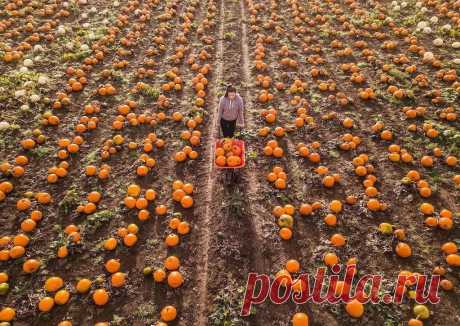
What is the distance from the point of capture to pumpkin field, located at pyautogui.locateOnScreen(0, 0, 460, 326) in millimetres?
5453

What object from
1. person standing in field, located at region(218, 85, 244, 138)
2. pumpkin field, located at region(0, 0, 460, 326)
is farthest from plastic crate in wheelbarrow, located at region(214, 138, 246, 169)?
person standing in field, located at region(218, 85, 244, 138)

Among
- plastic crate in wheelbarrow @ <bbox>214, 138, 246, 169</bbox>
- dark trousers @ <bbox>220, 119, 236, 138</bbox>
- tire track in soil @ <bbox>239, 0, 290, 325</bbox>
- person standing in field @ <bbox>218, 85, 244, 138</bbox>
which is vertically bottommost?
tire track in soil @ <bbox>239, 0, 290, 325</bbox>

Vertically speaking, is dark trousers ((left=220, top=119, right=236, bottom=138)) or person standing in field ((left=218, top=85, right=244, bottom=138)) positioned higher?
person standing in field ((left=218, top=85, right=244, bottom=138))

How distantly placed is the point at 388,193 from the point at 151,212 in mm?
5615

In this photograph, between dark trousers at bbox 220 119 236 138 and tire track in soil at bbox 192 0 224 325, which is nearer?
tire track in soil at bbox 192 0 224 325

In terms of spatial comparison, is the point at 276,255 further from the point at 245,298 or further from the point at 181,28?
the point at 181,28

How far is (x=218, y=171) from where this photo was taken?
7.86 metres

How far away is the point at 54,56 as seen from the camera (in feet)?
38.8

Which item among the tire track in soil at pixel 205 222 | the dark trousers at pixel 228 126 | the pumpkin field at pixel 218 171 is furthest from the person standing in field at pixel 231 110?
the tire track in soil at pixel 205 222

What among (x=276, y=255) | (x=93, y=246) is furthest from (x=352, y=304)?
(x=93, y=246)

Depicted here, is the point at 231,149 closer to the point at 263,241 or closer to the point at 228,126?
the point at 228,126

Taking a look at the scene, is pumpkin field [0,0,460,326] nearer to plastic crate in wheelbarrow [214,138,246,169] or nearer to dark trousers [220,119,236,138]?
plastic crate in wheelbarrow [214,138,246,169]

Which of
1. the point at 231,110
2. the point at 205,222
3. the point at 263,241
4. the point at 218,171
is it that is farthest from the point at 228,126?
the point at 263,241

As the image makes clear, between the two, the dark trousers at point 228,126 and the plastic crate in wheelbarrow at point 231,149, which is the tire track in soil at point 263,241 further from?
the plastic crate in wheelbarrow at point 231,149
